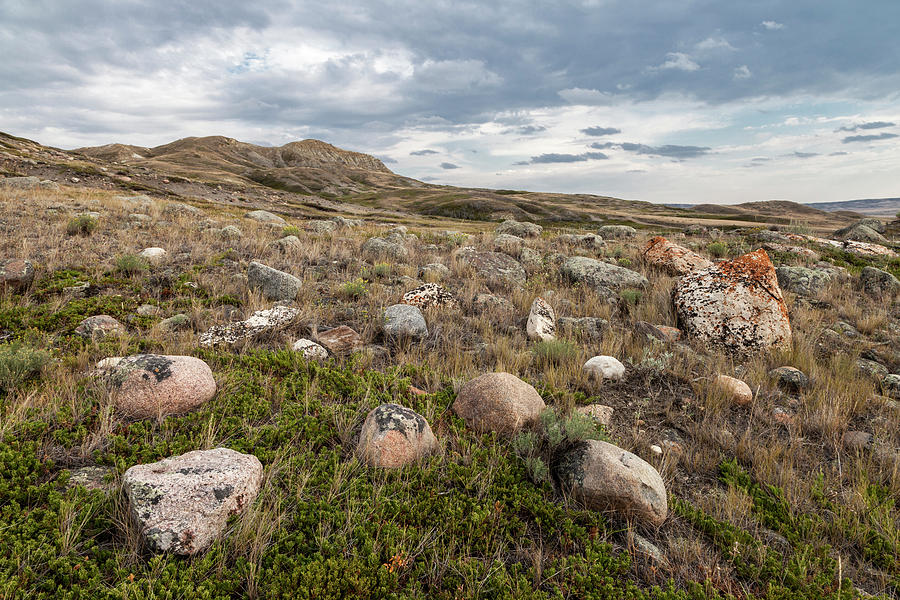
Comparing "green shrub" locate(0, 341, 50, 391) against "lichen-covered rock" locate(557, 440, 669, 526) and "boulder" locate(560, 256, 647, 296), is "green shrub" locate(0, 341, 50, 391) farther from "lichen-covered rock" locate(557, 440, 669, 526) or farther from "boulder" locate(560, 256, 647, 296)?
"boulder" locate(560, 256, 647, 296)

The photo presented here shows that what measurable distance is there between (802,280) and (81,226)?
1780 cm

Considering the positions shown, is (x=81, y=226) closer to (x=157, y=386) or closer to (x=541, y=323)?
(x=157, y=386)

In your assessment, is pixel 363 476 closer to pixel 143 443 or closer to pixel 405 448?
pixel 405 448

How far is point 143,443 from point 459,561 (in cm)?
250

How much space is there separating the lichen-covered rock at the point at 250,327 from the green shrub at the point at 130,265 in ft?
10.9

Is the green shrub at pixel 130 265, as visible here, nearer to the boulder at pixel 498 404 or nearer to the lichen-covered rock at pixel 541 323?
the boulder at pixel 498 404

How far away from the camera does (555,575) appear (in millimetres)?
2391

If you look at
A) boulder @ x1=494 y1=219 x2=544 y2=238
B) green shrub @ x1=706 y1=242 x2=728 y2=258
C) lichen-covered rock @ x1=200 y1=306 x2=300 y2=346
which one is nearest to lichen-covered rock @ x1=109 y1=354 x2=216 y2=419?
lichen-covered rock @ x1=200 y1=306 x2=300 y2=346

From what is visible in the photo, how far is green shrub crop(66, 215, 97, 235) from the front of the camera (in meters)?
10.1

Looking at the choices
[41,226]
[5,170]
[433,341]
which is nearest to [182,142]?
[5,170]

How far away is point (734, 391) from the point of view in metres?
4.39

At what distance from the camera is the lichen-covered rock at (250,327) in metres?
4.85

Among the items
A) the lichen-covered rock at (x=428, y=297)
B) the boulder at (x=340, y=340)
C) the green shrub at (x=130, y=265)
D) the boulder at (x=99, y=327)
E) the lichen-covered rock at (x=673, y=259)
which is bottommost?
the boulder at (x=340, y=340)

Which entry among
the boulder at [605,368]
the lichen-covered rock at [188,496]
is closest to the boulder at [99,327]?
the lichen-covered rock at [188,496]
